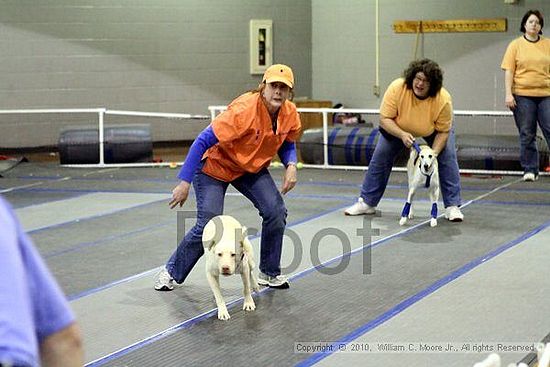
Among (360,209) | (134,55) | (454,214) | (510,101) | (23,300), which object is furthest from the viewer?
(134,55)

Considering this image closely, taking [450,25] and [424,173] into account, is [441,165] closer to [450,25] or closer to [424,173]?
[424,173]

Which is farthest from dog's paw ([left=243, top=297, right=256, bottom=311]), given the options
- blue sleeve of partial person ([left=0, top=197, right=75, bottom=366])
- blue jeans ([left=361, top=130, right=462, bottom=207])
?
blue sleeve of partial person ([left=0, top=197, right=75, bottom=366])

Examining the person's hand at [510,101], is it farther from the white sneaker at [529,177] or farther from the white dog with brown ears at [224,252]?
the white dog with brown ears at [224,252]

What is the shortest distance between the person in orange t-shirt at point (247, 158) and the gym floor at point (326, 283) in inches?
14.9

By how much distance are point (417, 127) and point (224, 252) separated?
10.8 feet

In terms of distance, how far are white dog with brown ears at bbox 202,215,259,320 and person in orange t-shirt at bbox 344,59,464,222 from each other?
289 cm

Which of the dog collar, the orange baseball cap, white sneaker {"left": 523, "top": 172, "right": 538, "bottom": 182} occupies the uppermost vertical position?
the orange baseball cap

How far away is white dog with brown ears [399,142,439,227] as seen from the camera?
7941mm

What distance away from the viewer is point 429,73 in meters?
7.66

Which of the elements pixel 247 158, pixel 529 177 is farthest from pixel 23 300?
pixel 529 177

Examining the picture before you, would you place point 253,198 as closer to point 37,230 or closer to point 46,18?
point 37,230

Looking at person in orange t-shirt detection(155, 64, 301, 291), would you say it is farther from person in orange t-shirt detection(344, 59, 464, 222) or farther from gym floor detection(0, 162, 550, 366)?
person in orange t-shirt detection(344, 59, 464, 222)

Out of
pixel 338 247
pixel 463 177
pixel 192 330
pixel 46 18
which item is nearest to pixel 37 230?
pixel 338 247

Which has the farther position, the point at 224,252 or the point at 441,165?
the point at 441,165
